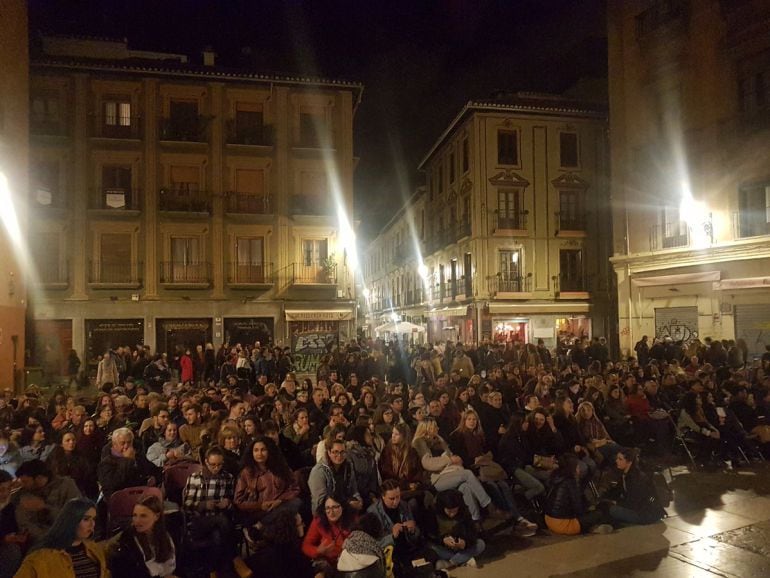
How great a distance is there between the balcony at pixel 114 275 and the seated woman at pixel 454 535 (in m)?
23.8

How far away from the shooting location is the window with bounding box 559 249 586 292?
3247cm

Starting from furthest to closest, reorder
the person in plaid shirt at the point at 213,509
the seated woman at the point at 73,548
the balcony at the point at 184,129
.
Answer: the balcony at the point at 184,129 < the person in plaid shirt at the point at 213,509 < the seated woman at the point at 73,548

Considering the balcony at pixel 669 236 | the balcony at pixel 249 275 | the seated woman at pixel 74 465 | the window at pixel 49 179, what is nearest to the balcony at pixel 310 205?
the balcony at pixel 249 275

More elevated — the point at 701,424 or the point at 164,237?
the point at 164,237

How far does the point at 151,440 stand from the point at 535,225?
27541mm

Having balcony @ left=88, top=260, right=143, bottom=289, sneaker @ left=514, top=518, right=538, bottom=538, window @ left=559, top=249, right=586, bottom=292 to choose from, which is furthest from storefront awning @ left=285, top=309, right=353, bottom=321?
sneaker @ left=514, top=518, right=538, bottom=538

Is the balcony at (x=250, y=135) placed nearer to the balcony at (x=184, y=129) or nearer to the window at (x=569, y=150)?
the balcony at (x=184, y=129)

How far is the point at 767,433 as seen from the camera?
10.3 metres

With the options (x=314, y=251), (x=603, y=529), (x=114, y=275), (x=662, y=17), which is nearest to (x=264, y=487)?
(x=603, y=529)

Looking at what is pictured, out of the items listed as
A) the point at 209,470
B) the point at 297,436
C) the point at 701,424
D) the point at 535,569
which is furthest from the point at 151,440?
the point at 701,424

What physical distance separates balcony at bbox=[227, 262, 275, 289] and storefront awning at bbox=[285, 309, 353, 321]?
1.93m

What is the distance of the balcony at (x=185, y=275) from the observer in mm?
27312

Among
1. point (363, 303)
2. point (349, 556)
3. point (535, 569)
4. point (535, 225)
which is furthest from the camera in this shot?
point (363, 303)

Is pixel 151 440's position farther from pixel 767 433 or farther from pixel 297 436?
pixel 767 433
